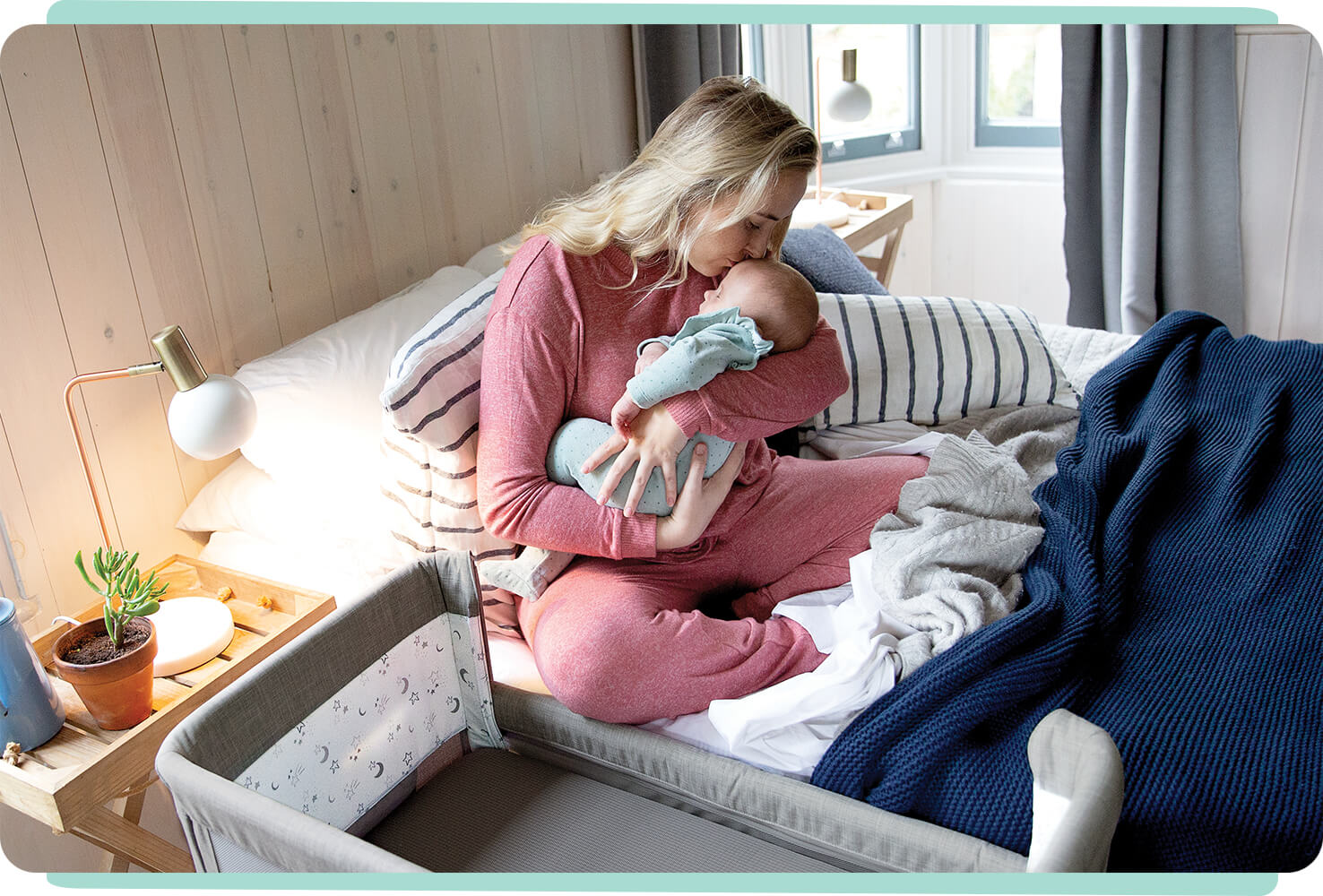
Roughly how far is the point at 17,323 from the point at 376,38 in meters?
0.77

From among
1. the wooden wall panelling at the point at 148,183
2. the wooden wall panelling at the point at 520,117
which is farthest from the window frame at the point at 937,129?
the wooden wall panelling at the point at 148,183

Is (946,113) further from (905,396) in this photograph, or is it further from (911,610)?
(911,610)

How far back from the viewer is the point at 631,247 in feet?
4.58

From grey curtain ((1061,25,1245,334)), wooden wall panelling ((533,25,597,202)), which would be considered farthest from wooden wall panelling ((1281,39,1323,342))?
wooden wall panelling ((533,25,597,202))

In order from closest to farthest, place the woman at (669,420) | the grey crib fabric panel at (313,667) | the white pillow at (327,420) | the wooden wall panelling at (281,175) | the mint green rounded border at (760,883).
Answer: the mint green rounded border at (760,883) < the grey crib fabric panel at (313,667) < the woman at (669,420) < the white pillow at (327,420) < the wooden wall panelling at (281,175)

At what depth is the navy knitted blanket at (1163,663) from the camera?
0.99 m

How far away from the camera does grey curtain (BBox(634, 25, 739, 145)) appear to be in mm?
2420

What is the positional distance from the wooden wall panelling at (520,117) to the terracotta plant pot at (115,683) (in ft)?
4.06

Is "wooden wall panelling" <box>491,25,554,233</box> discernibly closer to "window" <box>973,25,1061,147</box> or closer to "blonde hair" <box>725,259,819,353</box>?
"blonde hair" <box>725,259,819,353</box>

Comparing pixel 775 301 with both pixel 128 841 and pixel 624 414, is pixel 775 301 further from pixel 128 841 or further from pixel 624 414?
pixel 128 841

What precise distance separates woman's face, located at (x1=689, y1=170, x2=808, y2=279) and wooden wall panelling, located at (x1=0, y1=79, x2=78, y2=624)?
0.84 m

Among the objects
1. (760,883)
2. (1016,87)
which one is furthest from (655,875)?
(1016,87)

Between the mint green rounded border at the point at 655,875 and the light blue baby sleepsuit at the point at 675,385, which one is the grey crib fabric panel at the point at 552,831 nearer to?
A: the mint green rounded border at the point at 655,875

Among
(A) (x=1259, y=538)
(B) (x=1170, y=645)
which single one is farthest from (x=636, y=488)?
(A) (x=1259, y=538)
